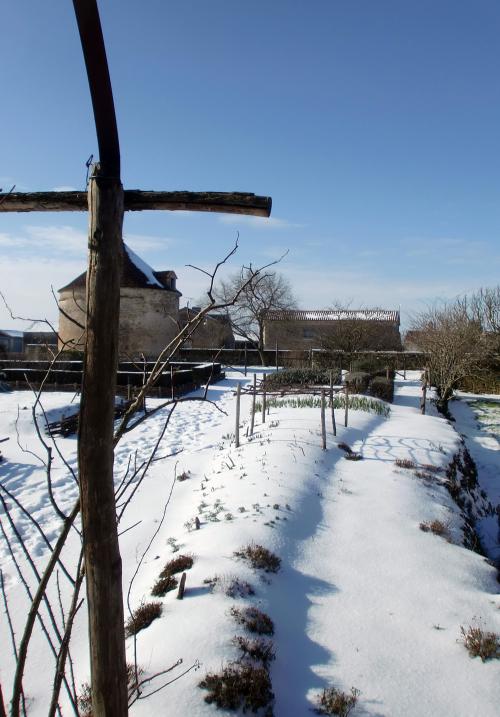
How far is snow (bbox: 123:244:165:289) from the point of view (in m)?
30.7

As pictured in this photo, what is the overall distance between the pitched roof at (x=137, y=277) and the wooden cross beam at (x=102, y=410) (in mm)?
28447

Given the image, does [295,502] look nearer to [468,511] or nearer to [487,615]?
[487,615]

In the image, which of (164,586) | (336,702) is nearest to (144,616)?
(164,586)

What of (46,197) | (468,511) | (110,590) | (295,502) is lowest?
(468,511)

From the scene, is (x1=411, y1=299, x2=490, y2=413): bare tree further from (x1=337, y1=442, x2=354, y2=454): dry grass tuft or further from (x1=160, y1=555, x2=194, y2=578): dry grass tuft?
(x1=160, y1=555, x2=194, y2=578): dry grass tuft

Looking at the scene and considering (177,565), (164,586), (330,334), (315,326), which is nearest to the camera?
(164,586)

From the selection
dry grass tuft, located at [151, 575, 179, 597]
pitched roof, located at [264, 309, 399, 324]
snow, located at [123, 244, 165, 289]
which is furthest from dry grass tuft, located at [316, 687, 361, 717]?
Result: pitched roof, located at [264, 309, 399, 324]

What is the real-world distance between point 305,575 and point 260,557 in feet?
1.62

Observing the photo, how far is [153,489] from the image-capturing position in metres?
7.79

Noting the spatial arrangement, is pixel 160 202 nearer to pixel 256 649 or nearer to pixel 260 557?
pixel 256 649

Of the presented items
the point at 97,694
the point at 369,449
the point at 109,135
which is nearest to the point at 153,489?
the point at 369,449

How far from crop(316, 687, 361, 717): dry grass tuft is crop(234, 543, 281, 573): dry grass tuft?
1.60 meters

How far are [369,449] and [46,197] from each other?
9.25m

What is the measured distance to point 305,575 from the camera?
196 inches
